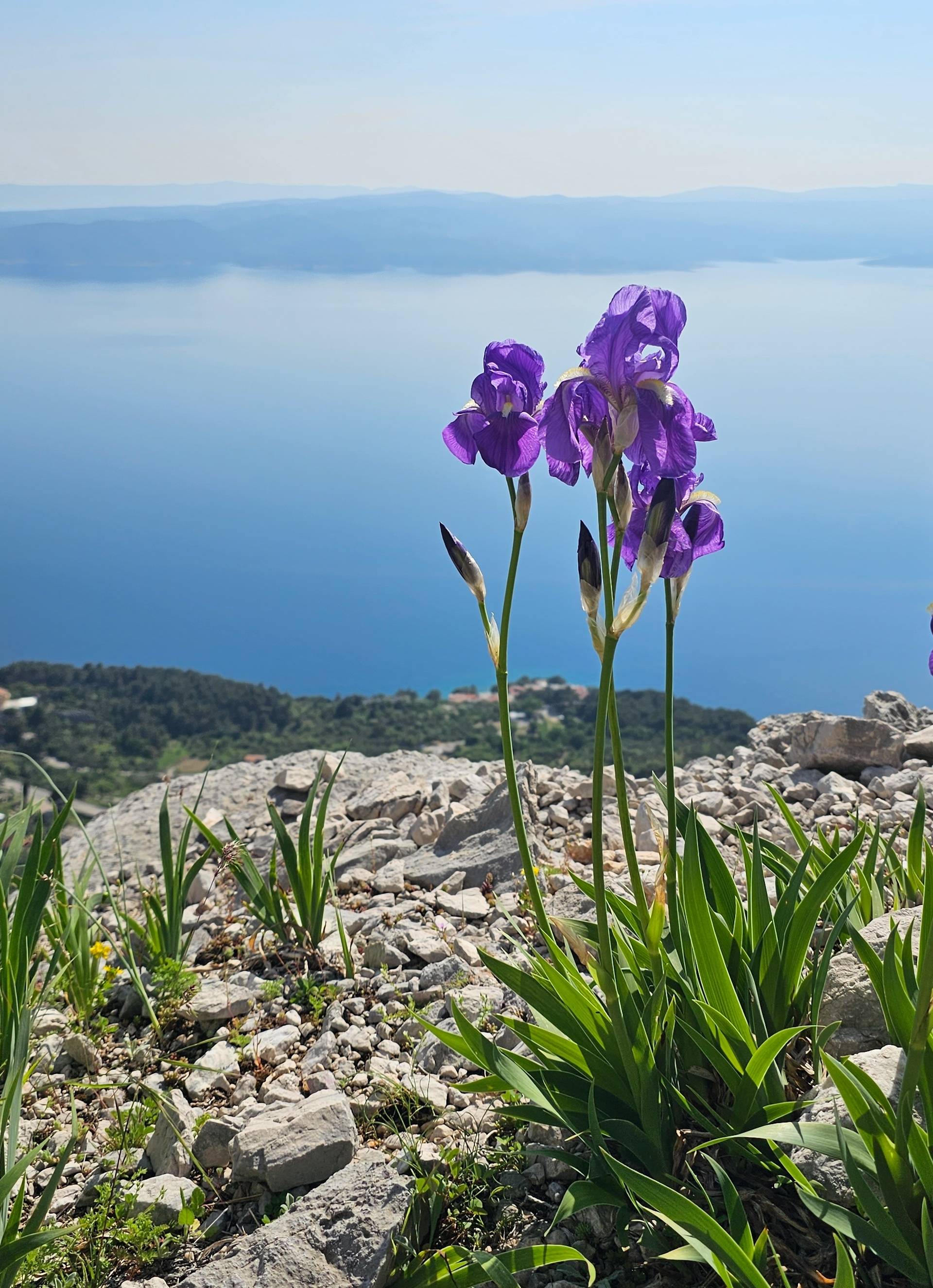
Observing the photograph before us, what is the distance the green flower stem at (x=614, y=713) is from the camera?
189cm

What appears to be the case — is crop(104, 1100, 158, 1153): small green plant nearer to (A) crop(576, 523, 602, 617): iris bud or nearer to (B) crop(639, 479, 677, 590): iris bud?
(A) crop(576, 523, 602, 617): iris bud

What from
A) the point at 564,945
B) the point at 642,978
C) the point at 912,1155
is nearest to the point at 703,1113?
the point at 642,978

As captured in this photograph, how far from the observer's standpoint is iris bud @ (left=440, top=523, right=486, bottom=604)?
2246mm

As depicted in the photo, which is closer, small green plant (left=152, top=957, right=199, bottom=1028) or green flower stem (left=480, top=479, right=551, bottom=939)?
green flower stem (left=480, top=479, right=551, bottom=939)

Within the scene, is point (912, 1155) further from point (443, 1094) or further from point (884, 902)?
point (884, 902)

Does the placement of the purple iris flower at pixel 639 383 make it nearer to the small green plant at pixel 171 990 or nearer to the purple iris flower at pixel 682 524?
the purple iris flower at pixel 682 524

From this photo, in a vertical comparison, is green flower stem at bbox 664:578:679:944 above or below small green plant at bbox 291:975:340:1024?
above

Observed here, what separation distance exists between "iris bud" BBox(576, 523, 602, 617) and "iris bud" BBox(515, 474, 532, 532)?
0.23 m

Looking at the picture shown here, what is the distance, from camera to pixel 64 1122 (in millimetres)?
2934

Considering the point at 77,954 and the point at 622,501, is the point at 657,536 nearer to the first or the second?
the point at 622,501

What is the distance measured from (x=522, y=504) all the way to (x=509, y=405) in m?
0.22

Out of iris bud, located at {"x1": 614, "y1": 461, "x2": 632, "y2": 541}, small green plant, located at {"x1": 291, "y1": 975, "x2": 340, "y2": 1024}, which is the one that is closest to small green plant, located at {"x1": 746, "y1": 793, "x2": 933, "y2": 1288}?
iris bud, located at {"x1": 614, "y1": 461, "x2": 632, "y2": 541}

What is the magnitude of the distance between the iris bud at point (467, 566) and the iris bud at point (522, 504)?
143 millimetres

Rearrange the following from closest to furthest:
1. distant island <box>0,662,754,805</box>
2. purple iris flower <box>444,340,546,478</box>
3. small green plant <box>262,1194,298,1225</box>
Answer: purple iris flower <box>444,340,546,478</box> < small green plant <box>262,1194,298,1225</box> < distant island <box>0,662,754,805</box>
